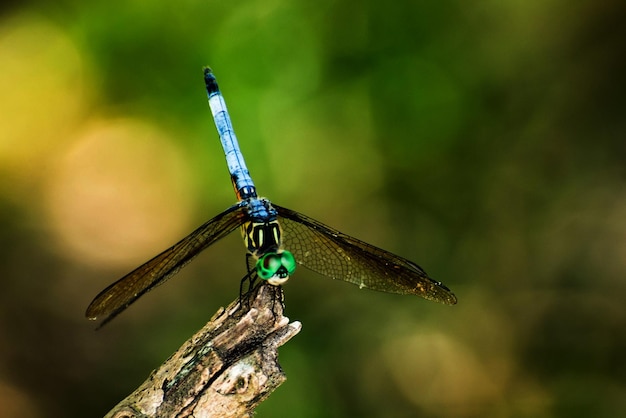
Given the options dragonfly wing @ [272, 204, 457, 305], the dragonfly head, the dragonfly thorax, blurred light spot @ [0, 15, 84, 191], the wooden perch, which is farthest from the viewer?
blurred light spot @ [0, 15, 84, 191]

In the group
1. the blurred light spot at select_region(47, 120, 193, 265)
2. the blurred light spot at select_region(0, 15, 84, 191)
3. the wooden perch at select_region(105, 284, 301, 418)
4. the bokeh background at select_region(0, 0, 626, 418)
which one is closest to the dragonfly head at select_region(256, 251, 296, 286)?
the wooden perch at select_region(105, 284, 301, 418)

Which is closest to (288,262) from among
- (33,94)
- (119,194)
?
(119,194)

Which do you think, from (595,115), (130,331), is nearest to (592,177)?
(595,115)

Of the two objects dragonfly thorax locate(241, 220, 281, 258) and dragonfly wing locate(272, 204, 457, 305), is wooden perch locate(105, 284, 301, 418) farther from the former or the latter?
dragonfly wing locate(272, 204, 457, 305)

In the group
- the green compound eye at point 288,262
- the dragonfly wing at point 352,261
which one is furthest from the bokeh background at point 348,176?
the green compound eye at point 288,262

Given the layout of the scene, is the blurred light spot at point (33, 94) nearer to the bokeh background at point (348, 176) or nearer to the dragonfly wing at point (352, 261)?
the bokeh background at point (348, 176)

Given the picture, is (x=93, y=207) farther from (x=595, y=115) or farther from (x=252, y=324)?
(x=595, y=115)
